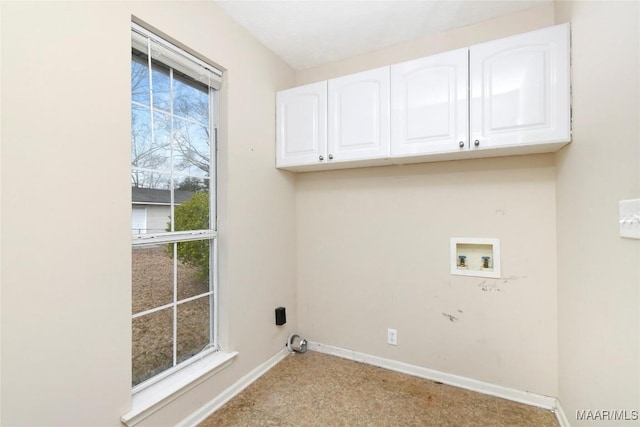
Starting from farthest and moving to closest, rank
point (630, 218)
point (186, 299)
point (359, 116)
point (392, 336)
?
1. point (392, 336)
2. point (359, 116)
3. point (186, 299)
4. point (630, 218)

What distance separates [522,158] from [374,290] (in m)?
1.38

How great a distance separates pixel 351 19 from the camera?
5.99 feet

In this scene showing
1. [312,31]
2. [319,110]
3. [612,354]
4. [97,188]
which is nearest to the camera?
[612,354]

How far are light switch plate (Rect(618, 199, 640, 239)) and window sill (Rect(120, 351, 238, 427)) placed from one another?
203cm

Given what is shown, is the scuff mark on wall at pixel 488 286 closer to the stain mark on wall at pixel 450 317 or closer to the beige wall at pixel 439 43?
the stain mark on wall at pixel 450 317

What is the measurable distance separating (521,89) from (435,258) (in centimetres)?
116

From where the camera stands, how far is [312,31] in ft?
6.38

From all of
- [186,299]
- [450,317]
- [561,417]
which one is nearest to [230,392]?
[186,299]

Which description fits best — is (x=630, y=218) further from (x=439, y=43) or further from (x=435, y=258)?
(x=439, y=43)

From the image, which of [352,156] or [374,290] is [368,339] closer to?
[374,290]

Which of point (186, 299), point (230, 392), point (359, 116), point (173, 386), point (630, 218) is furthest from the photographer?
point (359, 116)

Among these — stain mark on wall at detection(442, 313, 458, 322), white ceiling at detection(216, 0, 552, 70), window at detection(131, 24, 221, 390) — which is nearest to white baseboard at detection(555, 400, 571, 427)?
stain mark on wall at detection(442, 313, 458, 322)

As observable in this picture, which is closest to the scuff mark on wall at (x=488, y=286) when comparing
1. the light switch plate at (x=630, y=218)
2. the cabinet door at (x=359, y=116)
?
the light switch plate at (x=630, y=218)

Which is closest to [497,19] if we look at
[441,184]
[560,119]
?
[560,119]
